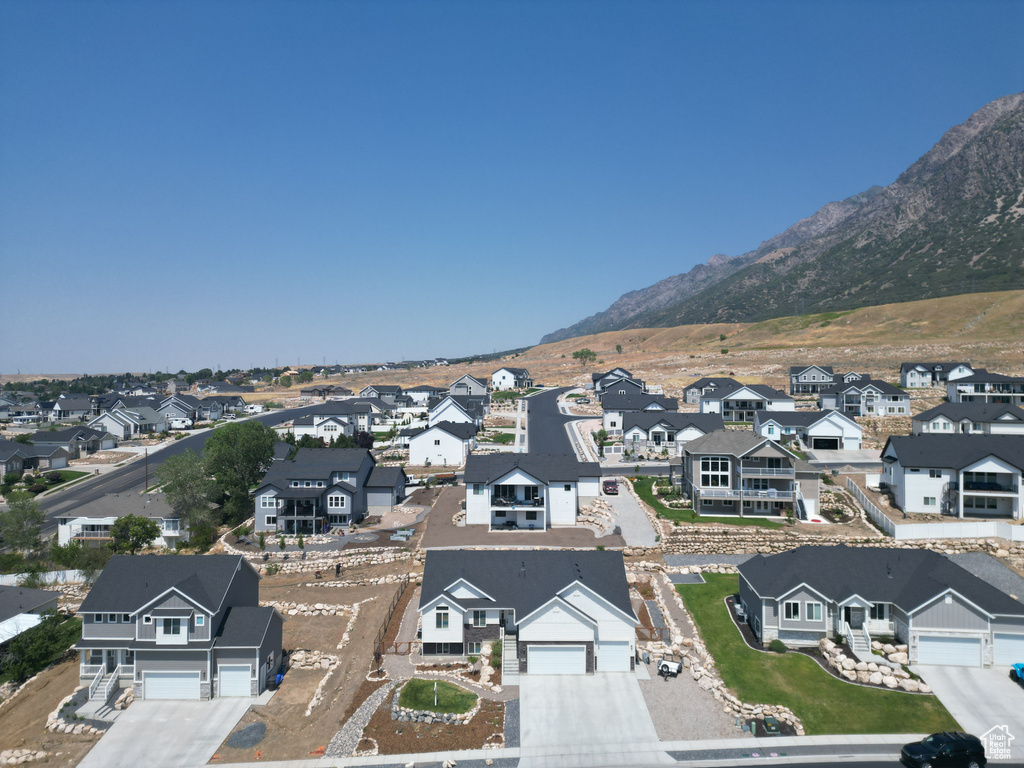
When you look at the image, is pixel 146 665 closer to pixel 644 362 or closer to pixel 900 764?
pixel 900 764

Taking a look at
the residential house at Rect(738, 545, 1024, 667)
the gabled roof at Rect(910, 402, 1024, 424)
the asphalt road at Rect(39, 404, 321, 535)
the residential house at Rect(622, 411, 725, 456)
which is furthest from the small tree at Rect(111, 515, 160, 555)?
the gabled roof at Rect(910, 402, 1024, 424)

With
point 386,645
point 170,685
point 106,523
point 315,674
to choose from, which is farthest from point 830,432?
point 106,523

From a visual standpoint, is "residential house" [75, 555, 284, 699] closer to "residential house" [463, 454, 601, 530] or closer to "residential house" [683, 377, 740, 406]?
"residential house" [463, 454, 601, 530]

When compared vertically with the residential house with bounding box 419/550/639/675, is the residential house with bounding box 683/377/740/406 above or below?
above

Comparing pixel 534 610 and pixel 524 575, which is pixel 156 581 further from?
pixel 534 610

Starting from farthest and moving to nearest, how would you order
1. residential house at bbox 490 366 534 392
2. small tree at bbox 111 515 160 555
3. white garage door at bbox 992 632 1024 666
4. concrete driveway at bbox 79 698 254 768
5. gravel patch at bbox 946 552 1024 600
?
1. residential house at bbox 490 366 534 392
2. small tree at bbox 111 515 160 555
3. gravel patch at bbox 946 552 1024 600
4. white garage door at bbox 992 632 1024 666
5. concrete driveway at bbox 79 698 254 768

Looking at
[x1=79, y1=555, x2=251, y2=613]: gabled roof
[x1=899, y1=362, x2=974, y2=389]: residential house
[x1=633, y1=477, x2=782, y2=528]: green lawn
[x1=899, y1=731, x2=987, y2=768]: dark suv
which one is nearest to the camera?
[x1=899, y1=731, x2=987, y2=768]: dark suv
